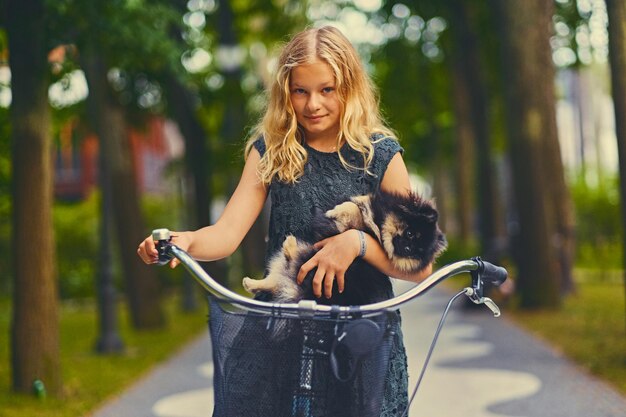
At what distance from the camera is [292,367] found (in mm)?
2691

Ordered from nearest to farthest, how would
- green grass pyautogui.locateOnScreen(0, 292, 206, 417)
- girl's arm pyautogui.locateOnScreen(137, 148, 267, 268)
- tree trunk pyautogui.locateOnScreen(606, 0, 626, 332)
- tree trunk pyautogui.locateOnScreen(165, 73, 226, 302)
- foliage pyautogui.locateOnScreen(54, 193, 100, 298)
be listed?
girl's arm pyautogui.locateOnScreen(137, 148, 267, 268)
green grass pyautogui.locateOnScreen(0, 292, 206, 417)
tree trunk pyautogui.locateOnScreen(606, 0, 626, 332)
tree trunk pyautogui.locateOnScreen(165, 73, 226, 302)
foliage pyautogui.locateOnScreen(54, 193, 100, 298)

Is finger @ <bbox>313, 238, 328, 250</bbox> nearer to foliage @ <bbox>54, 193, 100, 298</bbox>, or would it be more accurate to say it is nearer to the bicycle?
the bicycle

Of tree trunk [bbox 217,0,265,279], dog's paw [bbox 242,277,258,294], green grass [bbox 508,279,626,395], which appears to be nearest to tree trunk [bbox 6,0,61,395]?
green grass [bbox 508,279,626,395]

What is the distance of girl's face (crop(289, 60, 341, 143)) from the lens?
306 cm

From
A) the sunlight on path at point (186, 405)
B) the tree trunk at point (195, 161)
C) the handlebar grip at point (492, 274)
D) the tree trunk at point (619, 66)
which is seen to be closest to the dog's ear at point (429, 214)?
the handlebar grip at point (492, 274)

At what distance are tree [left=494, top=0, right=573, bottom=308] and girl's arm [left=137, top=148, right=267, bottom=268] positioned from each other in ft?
39.8

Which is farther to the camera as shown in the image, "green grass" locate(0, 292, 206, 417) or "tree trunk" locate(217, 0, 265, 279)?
"tree trunk" locate(217, 0, 265, 279)

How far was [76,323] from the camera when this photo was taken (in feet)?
57.1

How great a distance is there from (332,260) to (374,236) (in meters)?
0.15

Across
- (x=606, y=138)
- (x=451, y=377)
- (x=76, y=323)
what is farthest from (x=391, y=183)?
(x=606, y=138)

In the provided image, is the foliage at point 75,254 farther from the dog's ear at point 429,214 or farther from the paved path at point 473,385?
the dog's ear at point 429,214

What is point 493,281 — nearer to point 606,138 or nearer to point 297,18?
point 297,18

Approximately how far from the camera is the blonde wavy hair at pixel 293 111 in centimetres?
307

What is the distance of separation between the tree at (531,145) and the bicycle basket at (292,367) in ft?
41.5
